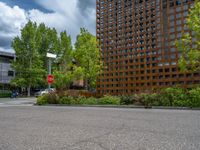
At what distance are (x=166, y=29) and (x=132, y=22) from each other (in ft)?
12.3

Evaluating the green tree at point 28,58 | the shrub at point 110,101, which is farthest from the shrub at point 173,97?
the green tree at point 28,58

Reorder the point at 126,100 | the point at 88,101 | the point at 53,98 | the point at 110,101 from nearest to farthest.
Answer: the point at 126,100, the point at 110,101, the point at 88,101, the point at 53,98

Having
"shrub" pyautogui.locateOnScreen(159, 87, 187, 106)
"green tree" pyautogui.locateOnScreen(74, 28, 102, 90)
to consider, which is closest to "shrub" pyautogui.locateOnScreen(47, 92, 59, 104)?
"green tree" pyautogui.locateOnScreen(74, 28, 102, 90)

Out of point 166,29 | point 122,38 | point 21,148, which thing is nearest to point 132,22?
point 122,38

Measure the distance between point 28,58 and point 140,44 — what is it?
87.1ft

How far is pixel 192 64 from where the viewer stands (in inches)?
690

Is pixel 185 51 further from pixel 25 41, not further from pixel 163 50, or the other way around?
pixel 25 41

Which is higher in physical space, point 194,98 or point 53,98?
point 194,98

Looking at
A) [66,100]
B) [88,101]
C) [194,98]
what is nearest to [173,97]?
[194,98]

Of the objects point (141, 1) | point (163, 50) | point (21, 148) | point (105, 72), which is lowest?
point (21, 148)

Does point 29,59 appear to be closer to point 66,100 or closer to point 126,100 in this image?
point 66,100

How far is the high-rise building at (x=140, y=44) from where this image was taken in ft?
63.5

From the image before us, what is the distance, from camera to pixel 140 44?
2142cm

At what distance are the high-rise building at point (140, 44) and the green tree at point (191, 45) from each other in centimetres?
86
